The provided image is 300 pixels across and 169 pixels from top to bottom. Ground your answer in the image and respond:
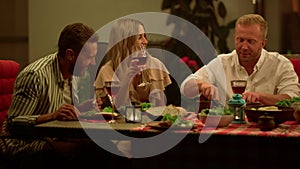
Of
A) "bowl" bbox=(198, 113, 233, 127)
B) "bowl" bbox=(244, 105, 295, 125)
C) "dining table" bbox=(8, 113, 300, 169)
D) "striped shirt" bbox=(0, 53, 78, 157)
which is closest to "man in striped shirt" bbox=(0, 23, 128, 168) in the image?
"striped shirt" bbox=(0, 53, 78, 157)

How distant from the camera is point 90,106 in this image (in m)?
2.27

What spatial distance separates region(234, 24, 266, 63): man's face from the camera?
8.68 ft

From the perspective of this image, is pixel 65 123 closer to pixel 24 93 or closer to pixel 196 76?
pixel 24 93

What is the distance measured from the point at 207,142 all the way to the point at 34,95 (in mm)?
864

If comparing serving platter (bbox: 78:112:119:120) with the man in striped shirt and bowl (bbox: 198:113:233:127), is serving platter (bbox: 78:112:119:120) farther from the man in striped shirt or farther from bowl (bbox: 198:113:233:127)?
bowl (bbox: 198:113:233:127)

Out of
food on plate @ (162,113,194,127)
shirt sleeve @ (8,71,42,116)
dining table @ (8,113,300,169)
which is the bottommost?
dining table @ (8,113,300,169)

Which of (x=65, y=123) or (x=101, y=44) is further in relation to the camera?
(x=101, y=44)

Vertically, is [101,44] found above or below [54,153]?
above

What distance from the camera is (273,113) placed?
185 cm

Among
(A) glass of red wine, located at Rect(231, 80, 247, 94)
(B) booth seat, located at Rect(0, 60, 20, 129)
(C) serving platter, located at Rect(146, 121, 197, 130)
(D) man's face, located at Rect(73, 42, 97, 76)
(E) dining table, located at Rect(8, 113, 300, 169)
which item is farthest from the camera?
(B) booth seat, located at Rect(0, 60, 20, 129)

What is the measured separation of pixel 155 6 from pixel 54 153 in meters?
3.13

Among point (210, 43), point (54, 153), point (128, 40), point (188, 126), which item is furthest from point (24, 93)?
point (210, 43)

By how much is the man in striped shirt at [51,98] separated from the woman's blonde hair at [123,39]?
0.65 m

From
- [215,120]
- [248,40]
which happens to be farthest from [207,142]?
[248,40]
